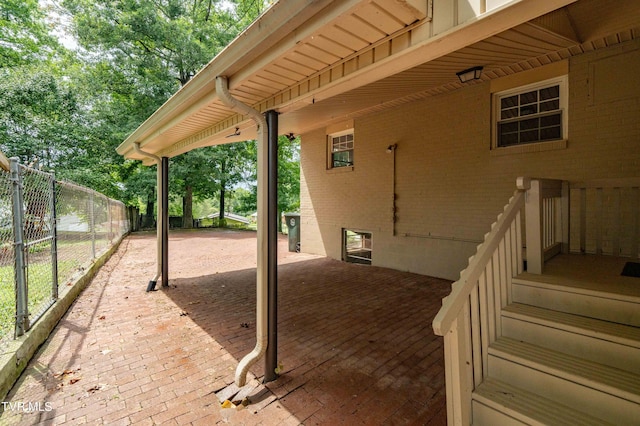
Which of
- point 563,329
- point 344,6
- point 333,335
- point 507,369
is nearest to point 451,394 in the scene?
point 507,369

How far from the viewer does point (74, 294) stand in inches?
183

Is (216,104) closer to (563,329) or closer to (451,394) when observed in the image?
(451,394)

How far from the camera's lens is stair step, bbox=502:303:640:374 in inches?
67.2

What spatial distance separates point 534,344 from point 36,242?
17.4 feet

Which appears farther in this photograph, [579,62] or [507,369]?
[579,62]

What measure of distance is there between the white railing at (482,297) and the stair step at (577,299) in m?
0.12

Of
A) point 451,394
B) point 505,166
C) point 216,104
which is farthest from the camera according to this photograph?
point 505,166

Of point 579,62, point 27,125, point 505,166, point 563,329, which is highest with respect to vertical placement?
point 27,125

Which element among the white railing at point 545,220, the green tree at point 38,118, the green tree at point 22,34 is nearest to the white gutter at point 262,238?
the white railing at point 545,220

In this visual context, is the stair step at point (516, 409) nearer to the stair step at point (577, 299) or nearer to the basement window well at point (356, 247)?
the stair step at point (577, 299)

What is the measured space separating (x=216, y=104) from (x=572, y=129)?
16.8 feet

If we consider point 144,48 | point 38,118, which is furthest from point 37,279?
point 144,48

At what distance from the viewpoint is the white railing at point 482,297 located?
5.44 ft

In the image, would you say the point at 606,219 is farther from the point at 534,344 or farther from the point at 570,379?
the point at 570,379
